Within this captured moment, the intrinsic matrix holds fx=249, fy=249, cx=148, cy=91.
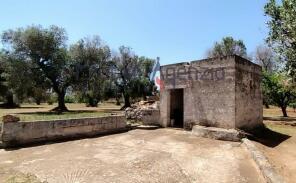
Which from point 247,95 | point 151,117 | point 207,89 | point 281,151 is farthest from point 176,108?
point 281,151

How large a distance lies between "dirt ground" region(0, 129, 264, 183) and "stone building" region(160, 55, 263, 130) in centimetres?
189

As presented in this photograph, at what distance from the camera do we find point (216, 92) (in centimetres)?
1123

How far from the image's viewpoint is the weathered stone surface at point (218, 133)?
32.1ft

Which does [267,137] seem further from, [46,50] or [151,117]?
[46,50]

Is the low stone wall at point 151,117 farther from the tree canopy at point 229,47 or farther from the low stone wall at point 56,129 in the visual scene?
the tree canopy at point 229,47

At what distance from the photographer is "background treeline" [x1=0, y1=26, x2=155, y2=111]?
2406 cm

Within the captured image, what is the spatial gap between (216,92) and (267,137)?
3.19 meters

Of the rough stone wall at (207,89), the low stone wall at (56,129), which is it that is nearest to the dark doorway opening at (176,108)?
the rough stone wall at (207,89)

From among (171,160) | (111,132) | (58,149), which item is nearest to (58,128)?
(58,149)

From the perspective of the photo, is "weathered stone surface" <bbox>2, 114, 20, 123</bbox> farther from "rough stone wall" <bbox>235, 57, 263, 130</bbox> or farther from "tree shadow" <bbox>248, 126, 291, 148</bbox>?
"tree shadow" <bbox>248, 126, 291, 148</bbox>

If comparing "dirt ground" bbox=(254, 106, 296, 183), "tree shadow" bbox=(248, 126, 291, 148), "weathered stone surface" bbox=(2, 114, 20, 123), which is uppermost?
"weathered stone surface" bbox=(2, 114, 20, 123)

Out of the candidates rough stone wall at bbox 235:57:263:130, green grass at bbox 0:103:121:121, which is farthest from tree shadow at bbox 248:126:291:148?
green grass at bbox 0:103:121:121

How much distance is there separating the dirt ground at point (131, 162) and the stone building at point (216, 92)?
1.89 m

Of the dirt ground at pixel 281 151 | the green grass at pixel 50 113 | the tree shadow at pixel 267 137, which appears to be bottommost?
the dirt ground at pixel 281 151
